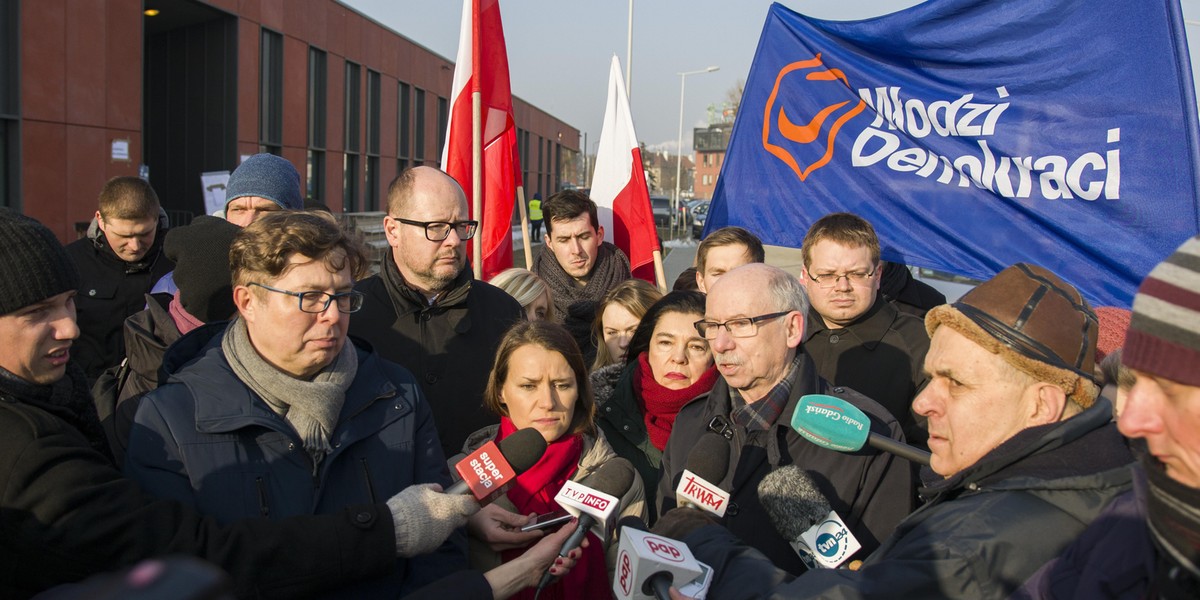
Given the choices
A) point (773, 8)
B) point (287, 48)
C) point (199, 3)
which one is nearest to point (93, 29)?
point (199, 3)

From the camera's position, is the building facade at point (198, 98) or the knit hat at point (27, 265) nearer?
the knit hat at point (27, 265)

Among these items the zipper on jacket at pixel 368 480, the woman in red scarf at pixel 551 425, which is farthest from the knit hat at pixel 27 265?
the woman in red scarf at pixel 551 425

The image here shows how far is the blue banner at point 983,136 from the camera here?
13.3ft

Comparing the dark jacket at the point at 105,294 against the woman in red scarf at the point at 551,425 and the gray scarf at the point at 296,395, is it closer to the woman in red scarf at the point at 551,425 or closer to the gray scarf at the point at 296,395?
the woman in red scarf at the point at 551,425

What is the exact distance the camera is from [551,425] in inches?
131

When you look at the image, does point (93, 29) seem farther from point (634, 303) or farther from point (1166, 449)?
point (1166, 449)

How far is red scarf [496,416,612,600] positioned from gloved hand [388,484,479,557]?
70cm

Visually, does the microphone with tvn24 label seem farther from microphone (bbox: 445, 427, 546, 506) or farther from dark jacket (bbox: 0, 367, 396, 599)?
dark jacket (bbox: 0, 367, 396, 599)

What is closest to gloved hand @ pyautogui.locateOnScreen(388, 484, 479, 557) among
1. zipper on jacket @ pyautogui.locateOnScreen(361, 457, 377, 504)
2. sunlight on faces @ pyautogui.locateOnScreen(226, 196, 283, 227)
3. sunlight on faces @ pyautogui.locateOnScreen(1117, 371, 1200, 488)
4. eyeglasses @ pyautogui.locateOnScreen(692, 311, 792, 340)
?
zipper on jacket @ pyautogui.locateOnScreen(361, 457, 377, 504)

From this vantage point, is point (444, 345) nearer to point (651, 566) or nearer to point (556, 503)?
point (556, 503)

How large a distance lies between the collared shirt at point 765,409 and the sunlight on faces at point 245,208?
2.80 meters

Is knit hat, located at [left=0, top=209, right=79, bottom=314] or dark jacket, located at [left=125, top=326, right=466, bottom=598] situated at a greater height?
knit hat, located at [left=0, top=209, right=79, bottom=314]

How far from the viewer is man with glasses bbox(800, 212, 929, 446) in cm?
409

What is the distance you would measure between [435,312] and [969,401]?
254 cm
